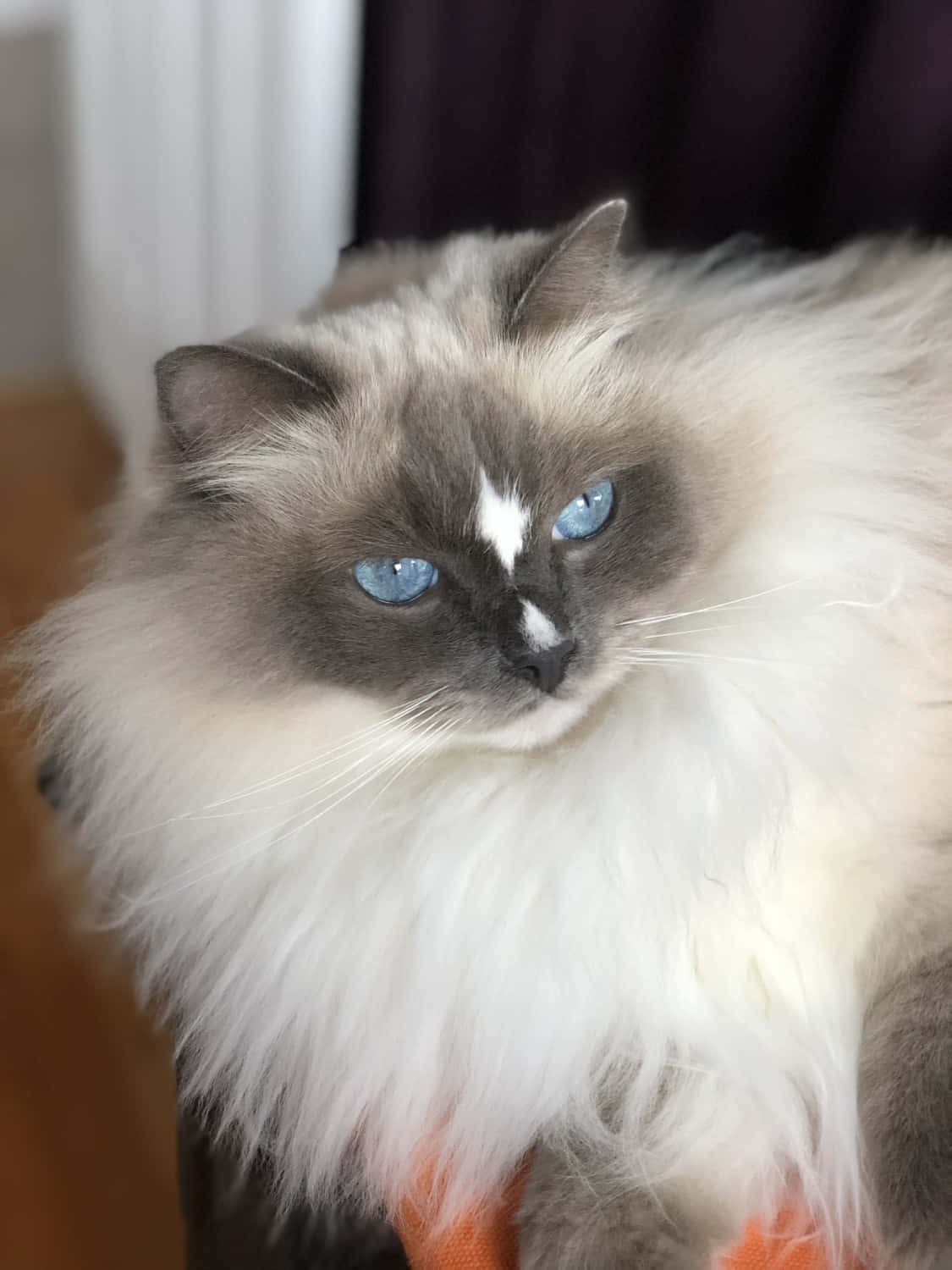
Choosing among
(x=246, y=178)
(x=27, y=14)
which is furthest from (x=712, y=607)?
(x=27, y=14)

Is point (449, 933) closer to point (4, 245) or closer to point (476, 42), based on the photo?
point (476, 42)

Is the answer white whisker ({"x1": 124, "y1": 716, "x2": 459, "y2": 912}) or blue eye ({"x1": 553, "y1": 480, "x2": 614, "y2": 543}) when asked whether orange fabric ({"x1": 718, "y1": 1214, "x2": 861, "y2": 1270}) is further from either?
blue eye ({"x1": 553, "y1": 480, "x2": 614, "y2": 543})

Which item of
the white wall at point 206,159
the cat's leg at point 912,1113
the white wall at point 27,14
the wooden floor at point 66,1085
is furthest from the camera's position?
the white wall at point 27,14

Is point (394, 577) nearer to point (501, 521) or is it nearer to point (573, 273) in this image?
point (501, 521)

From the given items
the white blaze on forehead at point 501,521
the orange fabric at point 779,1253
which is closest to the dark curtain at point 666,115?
the white blaze on forehead at point 501,521

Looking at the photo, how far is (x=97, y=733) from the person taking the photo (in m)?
Result: 1.14

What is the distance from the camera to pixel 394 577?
99 cm

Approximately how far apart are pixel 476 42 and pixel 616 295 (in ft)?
2.93

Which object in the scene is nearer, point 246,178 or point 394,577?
point 394,577

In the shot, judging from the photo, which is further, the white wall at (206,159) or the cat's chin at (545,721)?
the white wall at (206,159)

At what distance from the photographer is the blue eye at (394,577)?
984mm

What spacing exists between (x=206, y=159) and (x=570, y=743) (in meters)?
1.60

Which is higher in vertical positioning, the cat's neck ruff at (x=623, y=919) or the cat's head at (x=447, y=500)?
the cat's head at (x=447, y=500)

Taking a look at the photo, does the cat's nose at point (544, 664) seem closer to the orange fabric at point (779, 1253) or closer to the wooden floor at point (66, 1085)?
the orange fabric at point (779, 1253)
